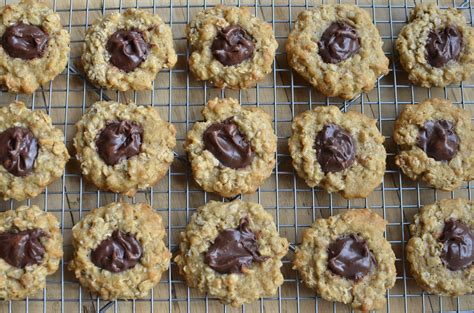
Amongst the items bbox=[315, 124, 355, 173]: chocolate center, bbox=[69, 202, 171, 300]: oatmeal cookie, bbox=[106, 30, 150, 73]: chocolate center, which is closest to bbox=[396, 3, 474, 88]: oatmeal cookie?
bbox=[315, 124, 355, 173]: chocolate center

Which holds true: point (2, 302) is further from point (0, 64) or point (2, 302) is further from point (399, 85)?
point (399, 85)

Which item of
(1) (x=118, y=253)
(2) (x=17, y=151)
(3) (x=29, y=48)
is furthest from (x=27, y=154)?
(1) (x=118, y=253)

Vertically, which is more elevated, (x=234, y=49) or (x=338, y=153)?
(x=234, y=49)

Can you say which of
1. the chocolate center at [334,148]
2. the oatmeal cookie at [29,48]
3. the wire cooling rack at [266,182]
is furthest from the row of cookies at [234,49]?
the chocolate center at [334,148]

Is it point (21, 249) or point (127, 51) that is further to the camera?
point (127, 51)

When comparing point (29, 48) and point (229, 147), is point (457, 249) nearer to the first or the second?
point (229, 147)

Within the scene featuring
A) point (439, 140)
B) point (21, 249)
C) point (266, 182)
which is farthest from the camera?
point (266, 182)

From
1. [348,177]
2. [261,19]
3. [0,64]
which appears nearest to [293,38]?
[261,19]
